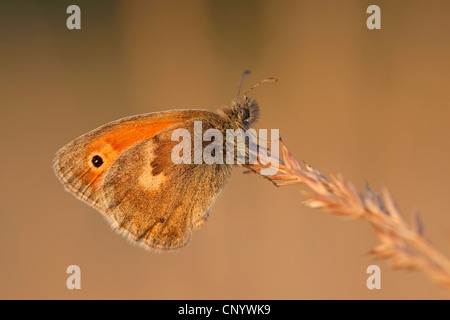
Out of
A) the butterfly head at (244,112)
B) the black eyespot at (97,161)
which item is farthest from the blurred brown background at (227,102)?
the black eyespot at (97,161)

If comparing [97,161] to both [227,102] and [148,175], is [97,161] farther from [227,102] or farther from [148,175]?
[227,102]

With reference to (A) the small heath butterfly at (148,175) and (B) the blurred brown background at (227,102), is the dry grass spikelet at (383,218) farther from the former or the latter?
(B) the blurred brown background at (227,102)

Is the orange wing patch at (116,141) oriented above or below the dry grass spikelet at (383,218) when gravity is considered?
above

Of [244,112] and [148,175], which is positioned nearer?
[244,112]

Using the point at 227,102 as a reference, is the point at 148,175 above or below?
below

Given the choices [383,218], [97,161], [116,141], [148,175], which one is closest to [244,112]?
[148,175]

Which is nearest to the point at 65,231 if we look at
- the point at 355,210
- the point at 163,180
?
the point at 163,180

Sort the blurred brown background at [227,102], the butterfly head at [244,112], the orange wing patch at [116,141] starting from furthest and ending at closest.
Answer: the blurred brown background at [227,102] < the orange wing patch at [116,141] < the butterfly head at [244,112]
